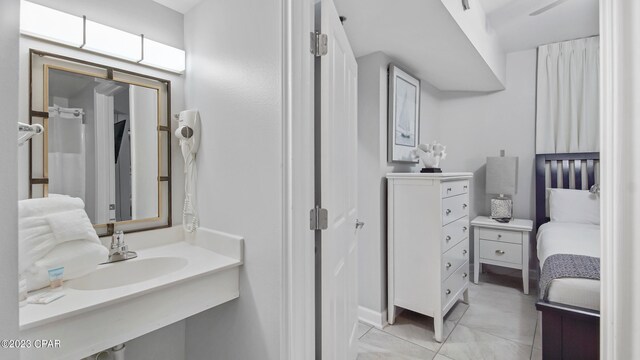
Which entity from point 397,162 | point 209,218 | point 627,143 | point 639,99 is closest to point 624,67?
point 639,99

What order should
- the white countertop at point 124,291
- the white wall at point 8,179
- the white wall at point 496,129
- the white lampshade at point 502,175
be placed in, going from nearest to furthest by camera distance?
the white wall at point 8,179
the white countertop at point 124,291
the white lampshade at point 502,175
the white wall at point 496,129

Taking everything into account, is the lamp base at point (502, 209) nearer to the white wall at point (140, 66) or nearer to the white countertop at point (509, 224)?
the white countertop at point (509, 224)

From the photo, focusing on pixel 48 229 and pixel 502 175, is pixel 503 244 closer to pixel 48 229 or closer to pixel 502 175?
pixel 502 175

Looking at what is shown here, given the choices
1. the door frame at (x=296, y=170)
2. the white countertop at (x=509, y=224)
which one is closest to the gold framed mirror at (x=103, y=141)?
the door frame at (x=296, y=170)

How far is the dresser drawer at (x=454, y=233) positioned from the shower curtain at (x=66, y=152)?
2.21 meters

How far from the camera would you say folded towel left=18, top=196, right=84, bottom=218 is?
3.45 feet

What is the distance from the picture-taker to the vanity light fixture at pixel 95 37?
1204 mm

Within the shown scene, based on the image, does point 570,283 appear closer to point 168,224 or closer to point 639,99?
point 639,99

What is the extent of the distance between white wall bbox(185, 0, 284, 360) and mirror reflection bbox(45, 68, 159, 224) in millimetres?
273

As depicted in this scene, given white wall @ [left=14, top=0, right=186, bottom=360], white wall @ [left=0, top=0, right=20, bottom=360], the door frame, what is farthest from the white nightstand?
white wall @ [left=0, top=0, right=20, bottom=360]

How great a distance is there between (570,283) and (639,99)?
1.08 meters

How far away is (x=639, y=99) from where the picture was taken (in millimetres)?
719

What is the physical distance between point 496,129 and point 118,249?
3800 mm

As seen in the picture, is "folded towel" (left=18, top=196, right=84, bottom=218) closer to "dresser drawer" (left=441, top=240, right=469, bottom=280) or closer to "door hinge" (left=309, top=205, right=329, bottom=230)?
"door hinge" (left=309, top=205, right=329, bottom=230)
